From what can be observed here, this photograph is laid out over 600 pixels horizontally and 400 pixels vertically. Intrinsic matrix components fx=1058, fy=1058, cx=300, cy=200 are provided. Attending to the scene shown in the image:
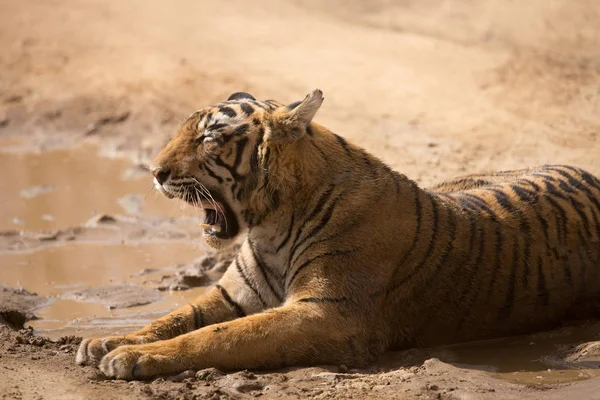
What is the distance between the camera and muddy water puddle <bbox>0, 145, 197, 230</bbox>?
763 centimetres

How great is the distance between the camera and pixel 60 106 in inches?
387

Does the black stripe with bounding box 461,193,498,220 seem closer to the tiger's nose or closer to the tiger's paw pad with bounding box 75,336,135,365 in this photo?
the tiger's nose

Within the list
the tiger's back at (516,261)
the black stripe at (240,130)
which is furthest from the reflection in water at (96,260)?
the black stripe at (240,130)

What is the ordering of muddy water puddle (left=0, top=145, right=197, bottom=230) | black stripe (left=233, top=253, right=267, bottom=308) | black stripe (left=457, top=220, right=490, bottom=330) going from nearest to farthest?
black stripe (left=457, top=220, right=490, bottom=330) < black stripe (left=233, top=253, right=267, bottom=308) < muddy water puddle (left=0, top=145, right=197, bottom=230)

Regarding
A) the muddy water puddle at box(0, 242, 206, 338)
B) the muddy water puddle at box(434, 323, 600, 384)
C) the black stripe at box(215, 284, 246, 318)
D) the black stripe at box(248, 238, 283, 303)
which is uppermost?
the black stripe at box(248, 238, 283, 303)

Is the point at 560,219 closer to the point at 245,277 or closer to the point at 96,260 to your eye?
the point at 245,277

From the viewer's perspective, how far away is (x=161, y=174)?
15.9ft

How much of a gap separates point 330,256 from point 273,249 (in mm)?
355

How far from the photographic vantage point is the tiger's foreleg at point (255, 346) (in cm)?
429

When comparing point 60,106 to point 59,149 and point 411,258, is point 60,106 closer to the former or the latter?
point 59,149

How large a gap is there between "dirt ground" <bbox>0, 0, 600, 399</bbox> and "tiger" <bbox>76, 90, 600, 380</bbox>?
15 centimetres

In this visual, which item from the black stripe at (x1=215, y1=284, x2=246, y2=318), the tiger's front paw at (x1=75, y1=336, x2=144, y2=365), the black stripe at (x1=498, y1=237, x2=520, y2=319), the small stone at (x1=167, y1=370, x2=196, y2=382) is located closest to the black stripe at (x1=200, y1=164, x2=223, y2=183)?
the black stripe at (x1=215, y1=284, x2=246, y2=318)

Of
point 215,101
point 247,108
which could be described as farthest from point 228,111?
point 215,101

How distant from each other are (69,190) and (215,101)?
1.65 meters
